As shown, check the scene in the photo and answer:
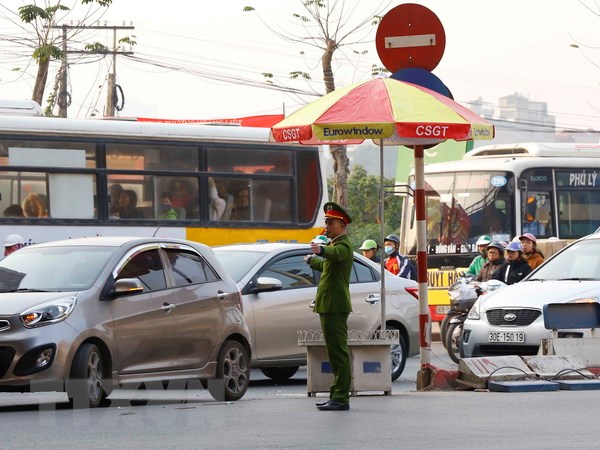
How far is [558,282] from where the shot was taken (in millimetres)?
17312

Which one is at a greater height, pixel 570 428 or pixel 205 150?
pixel 205 150

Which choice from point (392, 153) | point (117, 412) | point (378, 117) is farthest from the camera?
point (392, 153)

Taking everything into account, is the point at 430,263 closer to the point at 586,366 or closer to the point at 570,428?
the point at 586,366

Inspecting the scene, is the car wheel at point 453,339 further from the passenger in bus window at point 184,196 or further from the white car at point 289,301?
the passenger in bus window at point 184,196

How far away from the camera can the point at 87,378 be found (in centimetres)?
1297

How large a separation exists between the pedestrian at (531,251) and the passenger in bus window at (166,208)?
5.35 m

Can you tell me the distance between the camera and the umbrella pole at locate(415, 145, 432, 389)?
48.4ft

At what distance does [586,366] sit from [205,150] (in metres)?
10.1

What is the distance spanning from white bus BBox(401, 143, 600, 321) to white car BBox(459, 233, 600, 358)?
10.1 m

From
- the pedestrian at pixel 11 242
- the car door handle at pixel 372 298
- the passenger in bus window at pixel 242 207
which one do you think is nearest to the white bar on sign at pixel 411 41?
the car door handle at pixel 372 298

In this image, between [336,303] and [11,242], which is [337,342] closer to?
[336,303]

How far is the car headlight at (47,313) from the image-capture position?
42.0 ft

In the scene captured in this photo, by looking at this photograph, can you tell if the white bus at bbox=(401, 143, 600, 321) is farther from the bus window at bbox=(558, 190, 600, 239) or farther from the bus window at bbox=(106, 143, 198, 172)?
the bus window at bbox=(106, 143, 198, 172)

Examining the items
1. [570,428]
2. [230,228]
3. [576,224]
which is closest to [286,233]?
[230,228]
